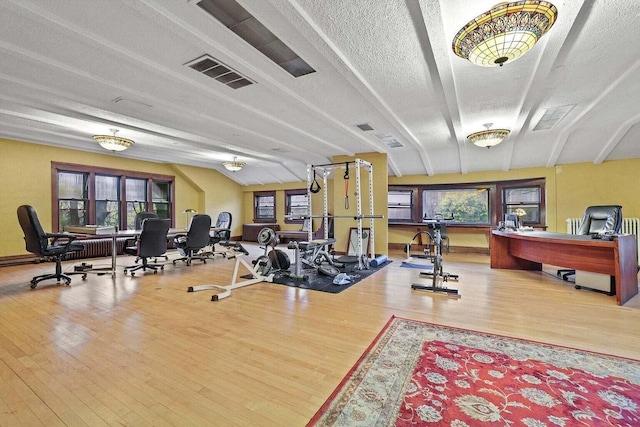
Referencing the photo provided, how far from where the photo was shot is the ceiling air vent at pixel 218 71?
2.94 m

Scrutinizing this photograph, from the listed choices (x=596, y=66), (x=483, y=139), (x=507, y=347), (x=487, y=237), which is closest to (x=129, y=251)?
(x=507, y=347)

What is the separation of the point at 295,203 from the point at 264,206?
1.57 metres

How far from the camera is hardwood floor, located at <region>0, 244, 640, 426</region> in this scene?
1619 millimetres

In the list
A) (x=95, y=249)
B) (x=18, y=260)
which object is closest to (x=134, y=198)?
(x=95, y=249)

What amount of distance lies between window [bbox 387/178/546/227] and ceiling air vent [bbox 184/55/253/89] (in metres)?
6.15

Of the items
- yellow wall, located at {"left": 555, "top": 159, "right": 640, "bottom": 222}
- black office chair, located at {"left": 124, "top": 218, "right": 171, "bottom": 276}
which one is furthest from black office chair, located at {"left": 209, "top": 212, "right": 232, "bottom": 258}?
yellow wall, located at {"left": 555, "top": 159, "right": 640, "bottom": 222}

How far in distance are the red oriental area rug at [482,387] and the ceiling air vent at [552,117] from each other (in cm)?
393

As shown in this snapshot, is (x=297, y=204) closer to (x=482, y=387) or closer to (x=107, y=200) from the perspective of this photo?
(x=107, y=200)

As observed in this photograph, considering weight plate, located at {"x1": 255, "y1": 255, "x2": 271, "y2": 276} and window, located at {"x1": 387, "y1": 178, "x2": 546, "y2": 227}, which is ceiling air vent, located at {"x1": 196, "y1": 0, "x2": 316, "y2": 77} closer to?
weight plate, located at {"x1": 255, "y1": 255, "x2": 271, "y2": 276}

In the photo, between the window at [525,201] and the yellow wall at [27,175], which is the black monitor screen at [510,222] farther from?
the yellow wall at [27,175]

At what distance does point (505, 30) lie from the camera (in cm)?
207

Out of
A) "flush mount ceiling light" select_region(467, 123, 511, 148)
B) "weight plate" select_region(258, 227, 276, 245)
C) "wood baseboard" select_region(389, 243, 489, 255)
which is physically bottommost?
"wood baseboard" select_region(389, 243, 489, 255)

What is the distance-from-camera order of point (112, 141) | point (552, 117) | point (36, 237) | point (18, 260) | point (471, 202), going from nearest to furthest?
point (36, 237) < point (552, 117) < point (112, 141) < point (18, 260) < point (471, 202)

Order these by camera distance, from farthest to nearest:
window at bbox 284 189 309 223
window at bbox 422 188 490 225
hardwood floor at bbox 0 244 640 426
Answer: window at bbox 284 189 309 223 → window at bbox 422 188 490 225 → hardwood floor at bbox 0 244 640 426
